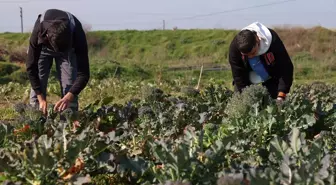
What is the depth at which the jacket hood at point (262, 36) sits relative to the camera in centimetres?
545

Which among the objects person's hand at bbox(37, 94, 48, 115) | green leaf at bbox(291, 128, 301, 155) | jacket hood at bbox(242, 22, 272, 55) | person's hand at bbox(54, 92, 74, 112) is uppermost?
jacket hood at bbox(242, 22, 272, 55)

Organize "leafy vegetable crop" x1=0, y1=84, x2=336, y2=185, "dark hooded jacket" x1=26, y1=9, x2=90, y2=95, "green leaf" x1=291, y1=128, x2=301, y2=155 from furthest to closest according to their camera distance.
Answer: "dark hooded jacket" x1=26, y1=9, x2=90, y2=95 → "green leaf" x1=291, y1=128, x2=301, y2=155 → "leafy vegetable crop" x1=0, y1=84, x2=336, y2=185

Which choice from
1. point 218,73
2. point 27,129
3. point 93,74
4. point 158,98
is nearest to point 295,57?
point 218,73

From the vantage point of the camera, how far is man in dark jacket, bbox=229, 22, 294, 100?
17.9 feet

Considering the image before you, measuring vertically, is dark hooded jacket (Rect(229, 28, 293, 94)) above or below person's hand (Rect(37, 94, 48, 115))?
above

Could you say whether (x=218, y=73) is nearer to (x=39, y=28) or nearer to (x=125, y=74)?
(x=125, y=74)

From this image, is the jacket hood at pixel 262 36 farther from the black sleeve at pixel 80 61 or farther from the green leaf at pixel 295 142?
the green leaf at pixel 295 142

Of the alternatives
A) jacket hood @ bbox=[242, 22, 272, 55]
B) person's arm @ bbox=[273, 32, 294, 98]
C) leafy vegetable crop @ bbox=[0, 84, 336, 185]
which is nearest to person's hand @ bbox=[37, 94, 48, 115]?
leafy vegetable crop @ bbox=[0, 84, 336, 185]

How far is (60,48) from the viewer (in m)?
4.71

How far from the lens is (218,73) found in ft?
89.0

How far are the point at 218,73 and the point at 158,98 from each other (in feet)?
68.9

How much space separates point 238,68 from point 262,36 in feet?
1.58

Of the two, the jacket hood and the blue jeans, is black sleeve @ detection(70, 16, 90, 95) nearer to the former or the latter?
the blue jeans

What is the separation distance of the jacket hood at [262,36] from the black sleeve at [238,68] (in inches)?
9.6
